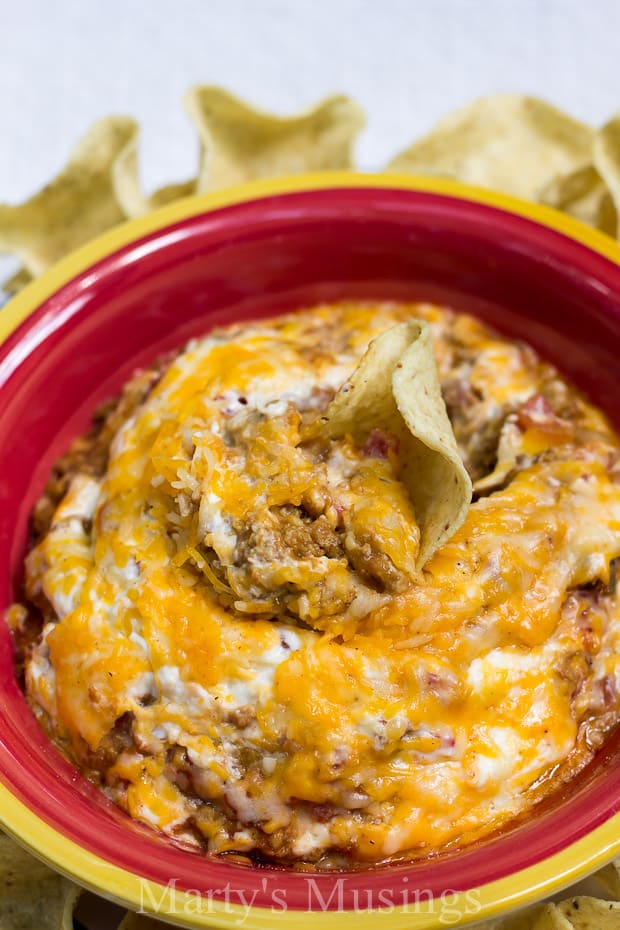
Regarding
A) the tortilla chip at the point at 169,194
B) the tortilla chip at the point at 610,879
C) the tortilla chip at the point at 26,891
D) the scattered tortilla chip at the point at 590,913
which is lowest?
the tortilla chip at the point at 26,891

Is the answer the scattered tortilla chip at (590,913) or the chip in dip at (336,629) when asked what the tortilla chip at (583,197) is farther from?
the scattered tortilla chip at (590,913)

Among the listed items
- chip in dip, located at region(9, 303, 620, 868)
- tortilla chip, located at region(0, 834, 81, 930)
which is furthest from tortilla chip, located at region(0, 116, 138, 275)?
tortilla chip, located at region(0, 834, 81, 930)

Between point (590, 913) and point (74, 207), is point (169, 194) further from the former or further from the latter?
point (590, 913)

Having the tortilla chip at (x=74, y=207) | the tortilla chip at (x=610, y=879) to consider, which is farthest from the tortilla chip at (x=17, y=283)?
the tortilla chip at (x=610, y=879)

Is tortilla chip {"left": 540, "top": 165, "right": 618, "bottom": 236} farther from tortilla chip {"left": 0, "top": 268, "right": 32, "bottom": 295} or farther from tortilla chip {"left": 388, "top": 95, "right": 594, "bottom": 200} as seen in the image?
tortilla chip {"left": 0, "top": 268, "right": 32, "bottom": 295}

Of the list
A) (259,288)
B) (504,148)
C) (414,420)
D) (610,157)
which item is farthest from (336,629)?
(504,148)

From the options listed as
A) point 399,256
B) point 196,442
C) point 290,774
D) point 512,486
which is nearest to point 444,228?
point 399,256
